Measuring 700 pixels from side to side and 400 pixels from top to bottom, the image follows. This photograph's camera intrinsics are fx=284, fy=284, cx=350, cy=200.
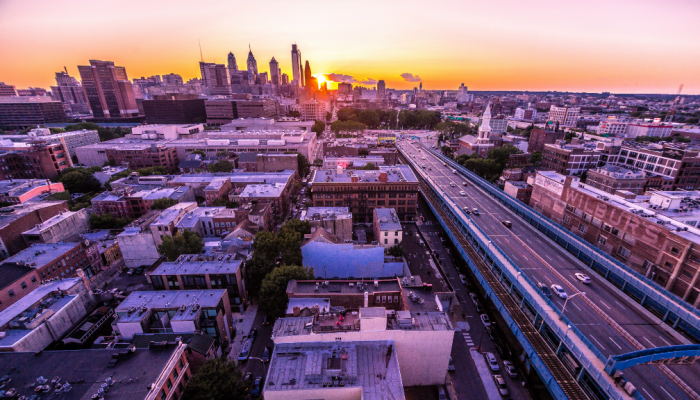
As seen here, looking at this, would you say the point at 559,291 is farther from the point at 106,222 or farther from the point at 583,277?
the point at 106,222

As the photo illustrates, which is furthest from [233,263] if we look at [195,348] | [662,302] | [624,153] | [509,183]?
[624,153]

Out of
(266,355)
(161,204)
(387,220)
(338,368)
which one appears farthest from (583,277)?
(161,204)

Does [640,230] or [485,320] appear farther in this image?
[640,230]

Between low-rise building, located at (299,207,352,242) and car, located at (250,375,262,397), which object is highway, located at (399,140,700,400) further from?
car, located at (250,375,262,397)

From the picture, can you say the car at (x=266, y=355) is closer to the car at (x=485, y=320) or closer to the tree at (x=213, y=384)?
the tree at (x=213, y=384)

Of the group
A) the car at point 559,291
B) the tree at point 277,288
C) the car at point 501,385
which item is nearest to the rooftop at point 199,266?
the tree at point 277,288

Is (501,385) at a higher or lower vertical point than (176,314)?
lower
